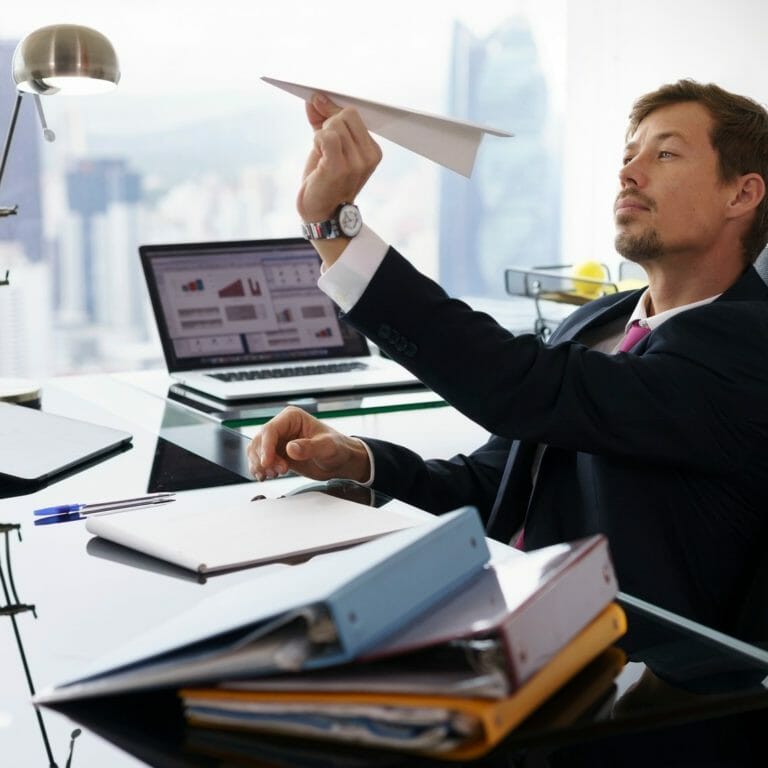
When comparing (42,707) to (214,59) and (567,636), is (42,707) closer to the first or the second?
(567,636)

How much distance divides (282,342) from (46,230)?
1455mm

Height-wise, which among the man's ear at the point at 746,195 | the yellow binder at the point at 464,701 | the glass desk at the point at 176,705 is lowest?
the glass desk at the point at 176,705

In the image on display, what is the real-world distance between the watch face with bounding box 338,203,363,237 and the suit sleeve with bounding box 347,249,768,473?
0.24 feet

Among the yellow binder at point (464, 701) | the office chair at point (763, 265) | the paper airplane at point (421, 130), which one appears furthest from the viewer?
the office chair at point (763, 265)

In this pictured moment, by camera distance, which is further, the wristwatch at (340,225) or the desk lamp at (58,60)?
the desk lamp at (58,60)

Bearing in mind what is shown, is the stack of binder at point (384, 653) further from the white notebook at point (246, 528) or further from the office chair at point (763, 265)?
the office chair at point (763, 265)

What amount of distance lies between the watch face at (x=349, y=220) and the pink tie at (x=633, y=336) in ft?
1.53

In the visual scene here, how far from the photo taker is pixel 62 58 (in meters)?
1.96

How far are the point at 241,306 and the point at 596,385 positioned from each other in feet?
3.95

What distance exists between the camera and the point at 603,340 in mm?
1653

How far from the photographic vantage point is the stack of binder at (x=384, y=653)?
23.4 inches

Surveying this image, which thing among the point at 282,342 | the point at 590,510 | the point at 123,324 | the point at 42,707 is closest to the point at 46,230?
the point at 123,324

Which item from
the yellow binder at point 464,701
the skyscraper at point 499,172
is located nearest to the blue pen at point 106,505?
the yellow binder at point 464,701

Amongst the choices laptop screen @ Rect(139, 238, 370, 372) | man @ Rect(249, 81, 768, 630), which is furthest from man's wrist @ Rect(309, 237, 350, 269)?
laptop screen @ Rect(139, 238, 370, 372)
